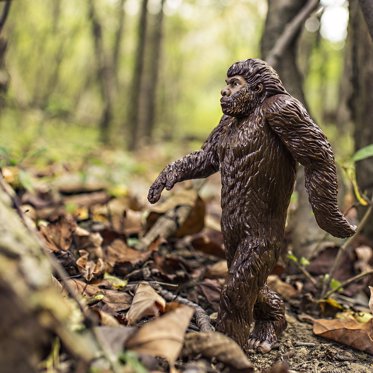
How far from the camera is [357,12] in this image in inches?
146

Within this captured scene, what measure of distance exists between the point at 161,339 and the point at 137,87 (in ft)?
23.8

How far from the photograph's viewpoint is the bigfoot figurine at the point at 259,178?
188 centimetres

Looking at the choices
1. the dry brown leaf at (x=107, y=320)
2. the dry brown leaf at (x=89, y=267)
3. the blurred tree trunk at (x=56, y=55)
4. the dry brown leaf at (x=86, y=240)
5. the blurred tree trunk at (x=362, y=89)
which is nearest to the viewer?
the dry brown leaf at (x=107, y=320)

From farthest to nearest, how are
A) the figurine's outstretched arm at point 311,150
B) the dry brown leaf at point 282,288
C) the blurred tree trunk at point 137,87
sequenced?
1. the blurred tree trunk at point 137,87
2. the dry brown leaf at point 282,288
3. the figurine's outstretched arm at point 311,150

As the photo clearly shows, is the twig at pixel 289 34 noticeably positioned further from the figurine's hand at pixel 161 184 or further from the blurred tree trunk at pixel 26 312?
the blurred tree trunk at pixel 26 312

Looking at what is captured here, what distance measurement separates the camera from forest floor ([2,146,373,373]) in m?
1.48

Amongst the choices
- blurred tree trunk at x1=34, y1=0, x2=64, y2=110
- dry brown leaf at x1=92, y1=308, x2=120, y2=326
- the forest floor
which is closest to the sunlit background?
blurred tree trunk at x1=34, y1=0, x2=64, y2=110

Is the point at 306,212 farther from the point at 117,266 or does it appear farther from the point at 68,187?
the point at 68,187

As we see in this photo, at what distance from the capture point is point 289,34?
3393 mm

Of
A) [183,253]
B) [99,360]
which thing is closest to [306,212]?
[183,253]

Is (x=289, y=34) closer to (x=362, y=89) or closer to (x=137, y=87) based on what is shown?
(x=362, y=89)

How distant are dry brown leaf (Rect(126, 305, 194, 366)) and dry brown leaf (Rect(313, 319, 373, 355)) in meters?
1.01

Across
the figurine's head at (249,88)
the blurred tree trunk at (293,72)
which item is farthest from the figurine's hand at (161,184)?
the blurred tree trunk at (293,72)

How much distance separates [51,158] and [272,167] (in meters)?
4.72
